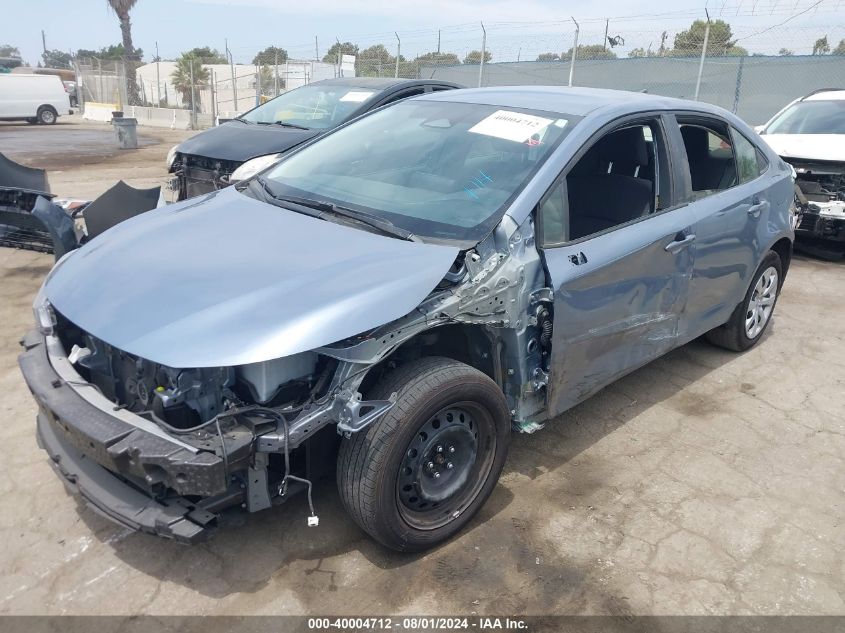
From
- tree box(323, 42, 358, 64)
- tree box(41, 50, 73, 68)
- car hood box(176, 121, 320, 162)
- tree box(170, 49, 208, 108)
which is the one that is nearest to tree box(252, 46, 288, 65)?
tree box(323, 42, 358, 64)

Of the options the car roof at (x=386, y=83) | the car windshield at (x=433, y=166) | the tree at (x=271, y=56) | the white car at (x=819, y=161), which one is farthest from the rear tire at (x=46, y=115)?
the car windshield at (x=433, y=166)

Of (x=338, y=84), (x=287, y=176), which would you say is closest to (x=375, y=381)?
(x=287, y=176)

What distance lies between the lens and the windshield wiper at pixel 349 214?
285 centimetres

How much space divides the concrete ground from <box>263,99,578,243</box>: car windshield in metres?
1.36

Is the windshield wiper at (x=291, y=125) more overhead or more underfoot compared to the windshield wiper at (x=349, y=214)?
more overhead

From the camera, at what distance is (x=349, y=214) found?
9.95 ft

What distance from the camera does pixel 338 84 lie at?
329 inches

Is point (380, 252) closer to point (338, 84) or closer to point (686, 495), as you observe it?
point (686, 495)

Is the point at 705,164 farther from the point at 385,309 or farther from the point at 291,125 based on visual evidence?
the point at 291,125

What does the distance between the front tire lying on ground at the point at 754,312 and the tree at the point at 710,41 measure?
1144 centimetres

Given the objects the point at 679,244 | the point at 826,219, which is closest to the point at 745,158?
the point at 679,244

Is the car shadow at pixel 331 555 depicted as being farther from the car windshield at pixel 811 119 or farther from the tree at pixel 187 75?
the tree at pixel 187 75

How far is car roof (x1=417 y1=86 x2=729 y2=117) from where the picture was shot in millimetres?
3422

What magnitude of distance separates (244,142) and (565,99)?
4.69 metres
